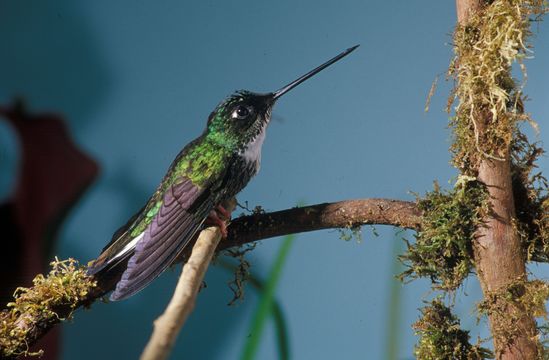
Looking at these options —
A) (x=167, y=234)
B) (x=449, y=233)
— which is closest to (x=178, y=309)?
(x=167, y=234)

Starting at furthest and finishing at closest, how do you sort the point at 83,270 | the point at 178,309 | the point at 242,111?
the point at 242,111
the point at 83,270
the point at 178,309

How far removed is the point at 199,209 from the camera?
4.27 ft

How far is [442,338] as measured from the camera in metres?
1.27

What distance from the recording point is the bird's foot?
1.30 m

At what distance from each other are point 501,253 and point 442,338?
20 centimetres

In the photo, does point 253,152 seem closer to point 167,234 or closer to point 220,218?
point 220,218

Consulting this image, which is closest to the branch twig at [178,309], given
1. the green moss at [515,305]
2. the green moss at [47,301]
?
the green moss at [47,301]

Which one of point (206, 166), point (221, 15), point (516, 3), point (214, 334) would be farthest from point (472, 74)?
point (214, 334)

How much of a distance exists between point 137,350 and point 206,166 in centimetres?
78

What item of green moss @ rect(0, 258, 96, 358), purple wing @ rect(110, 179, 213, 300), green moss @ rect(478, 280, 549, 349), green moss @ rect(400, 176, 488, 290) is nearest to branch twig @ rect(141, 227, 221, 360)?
purple wing @ rect(110, 179, 213, 300)

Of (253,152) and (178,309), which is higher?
(253,152)

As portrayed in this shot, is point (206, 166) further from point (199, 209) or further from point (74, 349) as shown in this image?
point (74, 349)

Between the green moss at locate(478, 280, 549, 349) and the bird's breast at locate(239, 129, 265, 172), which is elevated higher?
the bird's breast at locate(239, 129, 265, 172)

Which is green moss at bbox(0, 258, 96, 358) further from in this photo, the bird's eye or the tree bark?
the tree bark
